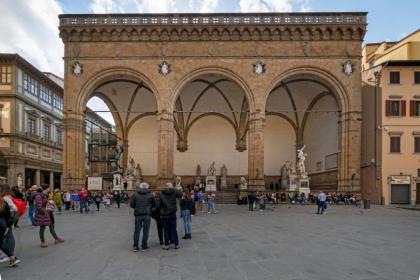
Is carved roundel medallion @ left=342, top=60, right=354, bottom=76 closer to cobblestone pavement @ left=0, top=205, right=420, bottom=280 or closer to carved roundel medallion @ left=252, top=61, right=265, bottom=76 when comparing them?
→ carved roundel medallion @ left=252, top=61, right=265, bottom=76

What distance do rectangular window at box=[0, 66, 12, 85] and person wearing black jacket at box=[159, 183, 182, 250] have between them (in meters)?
32.3

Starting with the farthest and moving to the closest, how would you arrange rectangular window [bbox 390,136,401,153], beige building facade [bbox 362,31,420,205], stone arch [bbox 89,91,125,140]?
1. stone arch [bbox 89,91,125,140]
2. rectangular window [bbox 390,136,401,153]
3. beige building facade [bbox 362,31,420,205]

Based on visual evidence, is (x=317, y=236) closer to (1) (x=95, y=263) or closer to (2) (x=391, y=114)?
(1) (x=95, y=263)

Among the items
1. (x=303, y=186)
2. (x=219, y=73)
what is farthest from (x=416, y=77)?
(x=219, y=73)

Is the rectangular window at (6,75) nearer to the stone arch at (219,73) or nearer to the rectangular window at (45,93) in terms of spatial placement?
the rectangular window at (45,93)

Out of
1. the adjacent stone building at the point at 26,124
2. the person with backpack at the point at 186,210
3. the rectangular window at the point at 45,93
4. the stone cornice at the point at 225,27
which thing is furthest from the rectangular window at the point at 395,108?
the rectangular window at the point at 45,93

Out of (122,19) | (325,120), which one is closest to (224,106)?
(325,120)

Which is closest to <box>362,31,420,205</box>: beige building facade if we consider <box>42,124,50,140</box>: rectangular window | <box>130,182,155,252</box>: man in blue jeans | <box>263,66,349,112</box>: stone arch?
<box>263,66,349,112</box>: stone arch

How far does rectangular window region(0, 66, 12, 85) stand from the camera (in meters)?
34.5

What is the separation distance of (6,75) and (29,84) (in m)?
3.07

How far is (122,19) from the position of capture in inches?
1067

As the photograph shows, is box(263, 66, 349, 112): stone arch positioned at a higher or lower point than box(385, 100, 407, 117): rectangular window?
higher

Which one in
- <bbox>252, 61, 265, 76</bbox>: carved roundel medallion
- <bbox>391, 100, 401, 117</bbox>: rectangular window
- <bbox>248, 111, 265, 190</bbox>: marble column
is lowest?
<bbox>248, 111, 265, 190</bbox>: marble column

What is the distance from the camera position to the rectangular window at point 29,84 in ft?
120
